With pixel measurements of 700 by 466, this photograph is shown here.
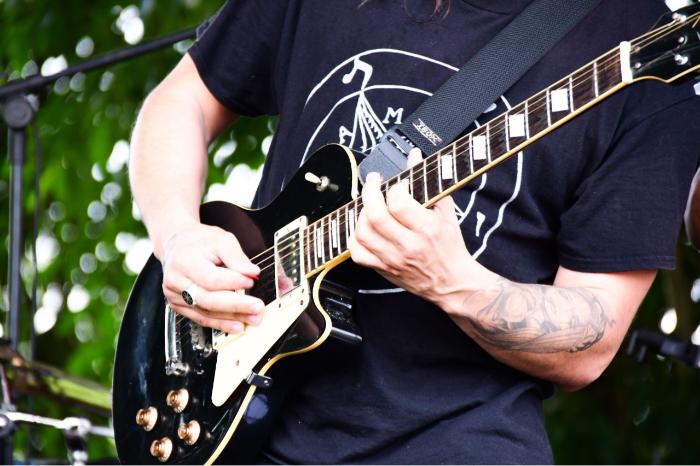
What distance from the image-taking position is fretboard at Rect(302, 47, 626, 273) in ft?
3.60

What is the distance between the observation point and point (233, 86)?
5.46ft

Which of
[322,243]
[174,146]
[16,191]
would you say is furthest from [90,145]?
[322,243]

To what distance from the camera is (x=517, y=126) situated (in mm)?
1148

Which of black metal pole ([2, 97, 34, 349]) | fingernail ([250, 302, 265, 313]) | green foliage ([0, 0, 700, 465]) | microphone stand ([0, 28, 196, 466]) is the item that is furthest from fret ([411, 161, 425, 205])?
green foliage ([0, 0, 700, 465])

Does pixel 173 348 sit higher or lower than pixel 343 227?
lower

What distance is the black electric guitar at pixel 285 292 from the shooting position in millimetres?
1097

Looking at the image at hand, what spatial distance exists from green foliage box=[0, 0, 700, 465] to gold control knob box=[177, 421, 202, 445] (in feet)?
4.92

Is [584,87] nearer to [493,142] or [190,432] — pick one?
[493,142]

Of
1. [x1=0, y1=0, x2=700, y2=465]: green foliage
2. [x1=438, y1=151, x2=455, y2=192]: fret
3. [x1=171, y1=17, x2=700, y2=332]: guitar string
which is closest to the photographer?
[x1=171, y1=17, x2=700, y2=332]: guitar string

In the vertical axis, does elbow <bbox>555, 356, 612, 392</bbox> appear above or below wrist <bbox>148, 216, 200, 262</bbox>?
below

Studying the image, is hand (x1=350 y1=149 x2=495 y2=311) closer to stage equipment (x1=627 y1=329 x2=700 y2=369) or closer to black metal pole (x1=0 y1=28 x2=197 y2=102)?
stage equipment (x1=627 y1=329 x2=700 y2=369)

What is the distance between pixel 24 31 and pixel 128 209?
0.77m

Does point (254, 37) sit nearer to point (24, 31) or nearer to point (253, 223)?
point (253, 223)

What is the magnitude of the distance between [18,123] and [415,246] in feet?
4.40
